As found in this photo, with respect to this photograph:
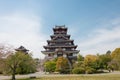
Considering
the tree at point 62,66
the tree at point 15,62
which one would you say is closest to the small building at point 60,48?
the tree at point 62,66

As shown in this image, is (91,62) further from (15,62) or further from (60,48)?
(15,62)

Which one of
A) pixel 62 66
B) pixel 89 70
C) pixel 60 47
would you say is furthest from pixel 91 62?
pixel 60 47

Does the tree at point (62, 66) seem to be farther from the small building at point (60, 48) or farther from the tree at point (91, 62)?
the small building at point (60, 48)

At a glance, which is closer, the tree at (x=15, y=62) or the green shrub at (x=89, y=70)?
the tree at (x=15, y=62)

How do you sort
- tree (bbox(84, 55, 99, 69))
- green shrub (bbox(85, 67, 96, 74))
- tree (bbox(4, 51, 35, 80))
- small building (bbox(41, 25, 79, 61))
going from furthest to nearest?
small building (bbox(41, 25, 79, 61)) < tree (bbox(84, 55, 99, 69)) < green shrub (bbox(85, 67, 96, 74)) < tree (bbox(4, 51, 35, 80))

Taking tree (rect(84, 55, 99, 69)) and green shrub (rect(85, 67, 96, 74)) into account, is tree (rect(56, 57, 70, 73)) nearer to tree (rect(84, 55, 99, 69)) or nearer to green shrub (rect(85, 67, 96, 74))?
tree (rect(84, 55, 99, 69))

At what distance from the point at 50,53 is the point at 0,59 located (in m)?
44.2

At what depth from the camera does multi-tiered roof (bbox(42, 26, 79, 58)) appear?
79.9m

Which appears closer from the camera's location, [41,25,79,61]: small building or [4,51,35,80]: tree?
[4,51,35,80]: tree

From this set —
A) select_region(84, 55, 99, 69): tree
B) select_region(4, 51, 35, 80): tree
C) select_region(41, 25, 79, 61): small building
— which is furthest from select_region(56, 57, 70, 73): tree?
select_region(4, 51, 35, 80): tree

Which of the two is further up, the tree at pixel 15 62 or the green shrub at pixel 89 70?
the tree at pixel 15 62

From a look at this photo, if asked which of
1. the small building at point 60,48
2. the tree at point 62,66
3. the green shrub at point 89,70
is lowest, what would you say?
the green shrub at point 89,70

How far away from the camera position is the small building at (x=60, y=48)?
262ft

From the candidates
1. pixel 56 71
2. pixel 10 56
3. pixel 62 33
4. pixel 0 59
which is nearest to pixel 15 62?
pixel 10 56
